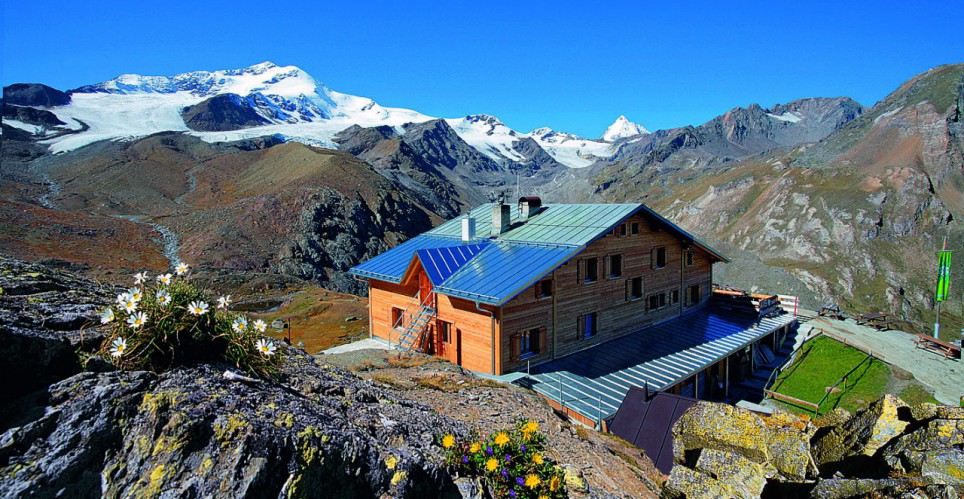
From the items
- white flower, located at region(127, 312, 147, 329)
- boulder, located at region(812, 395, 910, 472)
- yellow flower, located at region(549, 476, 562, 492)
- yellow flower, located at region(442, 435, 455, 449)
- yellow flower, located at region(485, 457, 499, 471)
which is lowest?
yellow flower, located at region(549, 476, 562, 492)

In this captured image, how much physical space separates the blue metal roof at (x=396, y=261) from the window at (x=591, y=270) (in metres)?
7.66

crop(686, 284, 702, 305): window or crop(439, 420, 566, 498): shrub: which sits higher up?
crop(439, 420, 566, 498): shrub

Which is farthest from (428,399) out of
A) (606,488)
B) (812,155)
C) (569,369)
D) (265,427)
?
(812,155)

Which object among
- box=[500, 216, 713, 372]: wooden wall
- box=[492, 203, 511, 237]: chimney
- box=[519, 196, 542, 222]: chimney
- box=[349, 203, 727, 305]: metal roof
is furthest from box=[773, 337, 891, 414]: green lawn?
box=[492, 203, 511, 237]: chimney

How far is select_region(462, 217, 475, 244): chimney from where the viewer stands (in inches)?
1078

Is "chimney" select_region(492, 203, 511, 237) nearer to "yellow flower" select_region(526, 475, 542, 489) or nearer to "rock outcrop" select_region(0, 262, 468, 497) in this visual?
"yellow flower" select_region(526, 475, 542, 489)

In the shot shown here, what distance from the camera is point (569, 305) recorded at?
2244cm

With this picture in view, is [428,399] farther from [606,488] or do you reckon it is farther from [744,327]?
[744,327]

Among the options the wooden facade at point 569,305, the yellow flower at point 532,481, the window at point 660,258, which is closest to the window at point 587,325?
the wooden facade at point 569,305

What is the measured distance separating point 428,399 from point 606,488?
13.5 feet

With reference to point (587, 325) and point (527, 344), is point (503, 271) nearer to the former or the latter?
point (527, 344)

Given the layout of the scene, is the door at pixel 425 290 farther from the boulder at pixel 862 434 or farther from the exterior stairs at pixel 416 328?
the boulder at pixel 862 434

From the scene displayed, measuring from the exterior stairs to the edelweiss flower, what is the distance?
18283 millimetres

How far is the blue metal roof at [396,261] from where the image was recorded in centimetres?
2542
